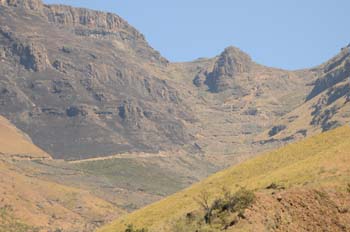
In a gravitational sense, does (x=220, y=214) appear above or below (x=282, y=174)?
below

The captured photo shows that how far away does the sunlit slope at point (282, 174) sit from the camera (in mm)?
63031

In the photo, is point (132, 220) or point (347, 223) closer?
point (347, 223)

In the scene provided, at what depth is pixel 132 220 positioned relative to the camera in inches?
3282

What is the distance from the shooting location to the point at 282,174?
→ 7112 cm

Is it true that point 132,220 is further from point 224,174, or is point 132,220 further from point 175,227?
point 175,227

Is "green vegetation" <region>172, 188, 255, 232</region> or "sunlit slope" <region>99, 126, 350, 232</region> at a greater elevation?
"sunlit slope" <region>99, 126, 350, 232</region>

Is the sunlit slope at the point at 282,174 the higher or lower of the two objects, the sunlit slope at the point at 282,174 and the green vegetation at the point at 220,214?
the higher

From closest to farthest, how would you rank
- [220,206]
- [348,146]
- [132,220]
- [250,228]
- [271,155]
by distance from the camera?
1. [250,228]
2. [220,206]
3. [348,146]
4. [132,220]
5. [271,155]

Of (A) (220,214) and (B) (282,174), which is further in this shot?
(B) (282,174)

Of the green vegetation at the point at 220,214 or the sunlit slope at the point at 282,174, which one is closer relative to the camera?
the green vegetation at the point at 220,214

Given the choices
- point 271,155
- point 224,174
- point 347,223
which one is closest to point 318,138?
point 271,155

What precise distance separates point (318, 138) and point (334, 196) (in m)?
33.7

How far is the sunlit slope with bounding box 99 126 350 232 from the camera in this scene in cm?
6303

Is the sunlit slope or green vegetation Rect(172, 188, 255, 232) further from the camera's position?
the sunlit slope
